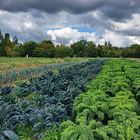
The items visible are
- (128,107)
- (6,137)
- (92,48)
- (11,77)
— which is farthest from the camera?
(92,48)

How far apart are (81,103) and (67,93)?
351cm

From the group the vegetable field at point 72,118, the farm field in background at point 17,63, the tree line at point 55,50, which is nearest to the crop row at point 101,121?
the vegetable field at point 72,118

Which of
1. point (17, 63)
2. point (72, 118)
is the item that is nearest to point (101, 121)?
point (72, 118)

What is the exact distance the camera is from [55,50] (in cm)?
10381

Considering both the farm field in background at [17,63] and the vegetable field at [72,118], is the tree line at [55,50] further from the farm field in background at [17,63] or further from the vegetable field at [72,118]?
the vegetable field at [72,118]

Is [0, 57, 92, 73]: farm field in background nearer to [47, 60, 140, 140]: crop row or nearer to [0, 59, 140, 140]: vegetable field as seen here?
[0, 59, 140, 140]: vegetable field

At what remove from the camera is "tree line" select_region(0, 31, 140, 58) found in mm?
99188

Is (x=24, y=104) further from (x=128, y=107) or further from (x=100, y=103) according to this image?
(x=128, y=107)

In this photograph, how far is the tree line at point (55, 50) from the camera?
325ft


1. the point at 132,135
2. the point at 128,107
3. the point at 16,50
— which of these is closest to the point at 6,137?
the point at 132,135

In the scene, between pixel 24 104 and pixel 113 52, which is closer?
pixel 24 104

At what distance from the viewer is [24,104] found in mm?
12031

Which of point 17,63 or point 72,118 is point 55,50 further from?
point 72,118

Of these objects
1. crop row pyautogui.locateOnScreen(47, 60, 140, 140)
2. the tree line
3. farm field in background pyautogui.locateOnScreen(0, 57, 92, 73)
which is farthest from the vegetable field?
the tree line
